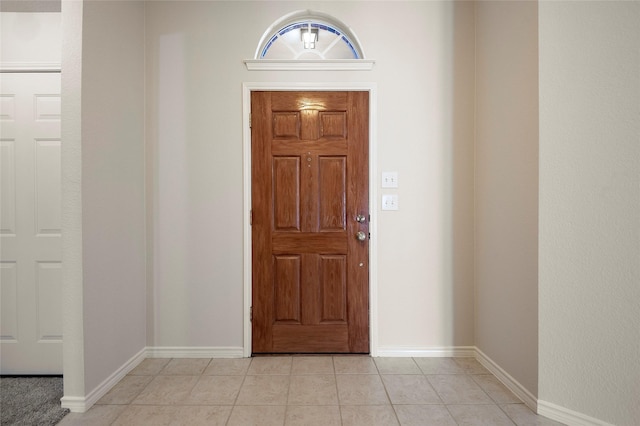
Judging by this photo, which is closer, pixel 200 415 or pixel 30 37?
pixel 200 415

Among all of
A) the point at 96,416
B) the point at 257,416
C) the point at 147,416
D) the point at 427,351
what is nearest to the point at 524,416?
the point at 427,351

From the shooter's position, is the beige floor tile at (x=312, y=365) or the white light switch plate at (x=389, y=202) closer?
the beige floor tile at (x=312, y=365)

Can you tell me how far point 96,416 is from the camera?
1.92m

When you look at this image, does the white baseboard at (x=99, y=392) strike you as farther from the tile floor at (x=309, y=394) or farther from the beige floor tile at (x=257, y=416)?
Result: the beige floor tile at (x=257, y=416)

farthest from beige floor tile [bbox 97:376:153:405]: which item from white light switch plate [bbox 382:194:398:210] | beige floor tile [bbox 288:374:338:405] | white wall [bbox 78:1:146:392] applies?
white light switch plate [bbox 382:194:398:210]

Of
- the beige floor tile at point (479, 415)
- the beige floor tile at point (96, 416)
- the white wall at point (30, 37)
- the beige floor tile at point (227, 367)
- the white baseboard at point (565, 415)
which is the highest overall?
the white wall at point (30, 37)

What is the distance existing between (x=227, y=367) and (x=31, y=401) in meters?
1.11

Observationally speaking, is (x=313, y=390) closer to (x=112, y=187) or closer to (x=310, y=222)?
(x=310, y=222)

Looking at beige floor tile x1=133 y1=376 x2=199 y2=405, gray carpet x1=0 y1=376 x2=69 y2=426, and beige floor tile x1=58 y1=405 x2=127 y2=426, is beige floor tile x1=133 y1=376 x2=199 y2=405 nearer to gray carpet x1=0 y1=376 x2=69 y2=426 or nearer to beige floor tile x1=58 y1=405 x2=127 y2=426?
beige floor tile x1=58 y1=405 x2=127 y2=426

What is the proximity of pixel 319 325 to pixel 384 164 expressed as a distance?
4.31 ft

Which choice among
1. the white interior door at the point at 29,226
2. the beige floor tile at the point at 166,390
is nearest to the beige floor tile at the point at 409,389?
the beige floor tile at the point at 166,390

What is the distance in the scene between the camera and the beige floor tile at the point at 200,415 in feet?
6.07

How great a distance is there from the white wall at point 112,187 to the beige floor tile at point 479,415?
2075 mm

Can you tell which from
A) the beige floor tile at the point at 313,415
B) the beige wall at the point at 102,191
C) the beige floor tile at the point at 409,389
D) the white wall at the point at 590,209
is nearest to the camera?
the white wall at the point at 590,209
